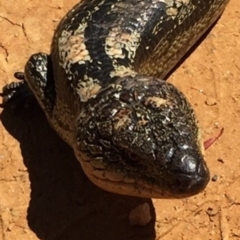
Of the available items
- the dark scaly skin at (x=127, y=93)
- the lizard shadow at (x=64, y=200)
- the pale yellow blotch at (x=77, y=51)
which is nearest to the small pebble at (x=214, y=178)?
the lizard shadow at (x=64, y=200)

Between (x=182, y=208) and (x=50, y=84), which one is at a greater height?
(x=50, y=84)

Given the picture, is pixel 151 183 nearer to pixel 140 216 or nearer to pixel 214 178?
pixel 140 216

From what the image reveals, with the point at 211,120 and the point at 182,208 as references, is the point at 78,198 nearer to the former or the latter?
the point at 182,208

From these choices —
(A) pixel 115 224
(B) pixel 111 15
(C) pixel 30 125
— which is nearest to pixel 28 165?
(C) pixel 30 125

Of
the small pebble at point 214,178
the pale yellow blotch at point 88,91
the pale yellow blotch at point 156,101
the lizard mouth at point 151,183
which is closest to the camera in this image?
the lizard mouth at point 151,183

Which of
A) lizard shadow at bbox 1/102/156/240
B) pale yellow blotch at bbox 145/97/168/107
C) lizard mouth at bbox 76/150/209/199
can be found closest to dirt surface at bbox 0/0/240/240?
lizard shadow at bbox 1/102/156/240

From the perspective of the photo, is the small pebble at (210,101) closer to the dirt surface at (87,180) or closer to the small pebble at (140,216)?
the dirt surface at (87,180)
